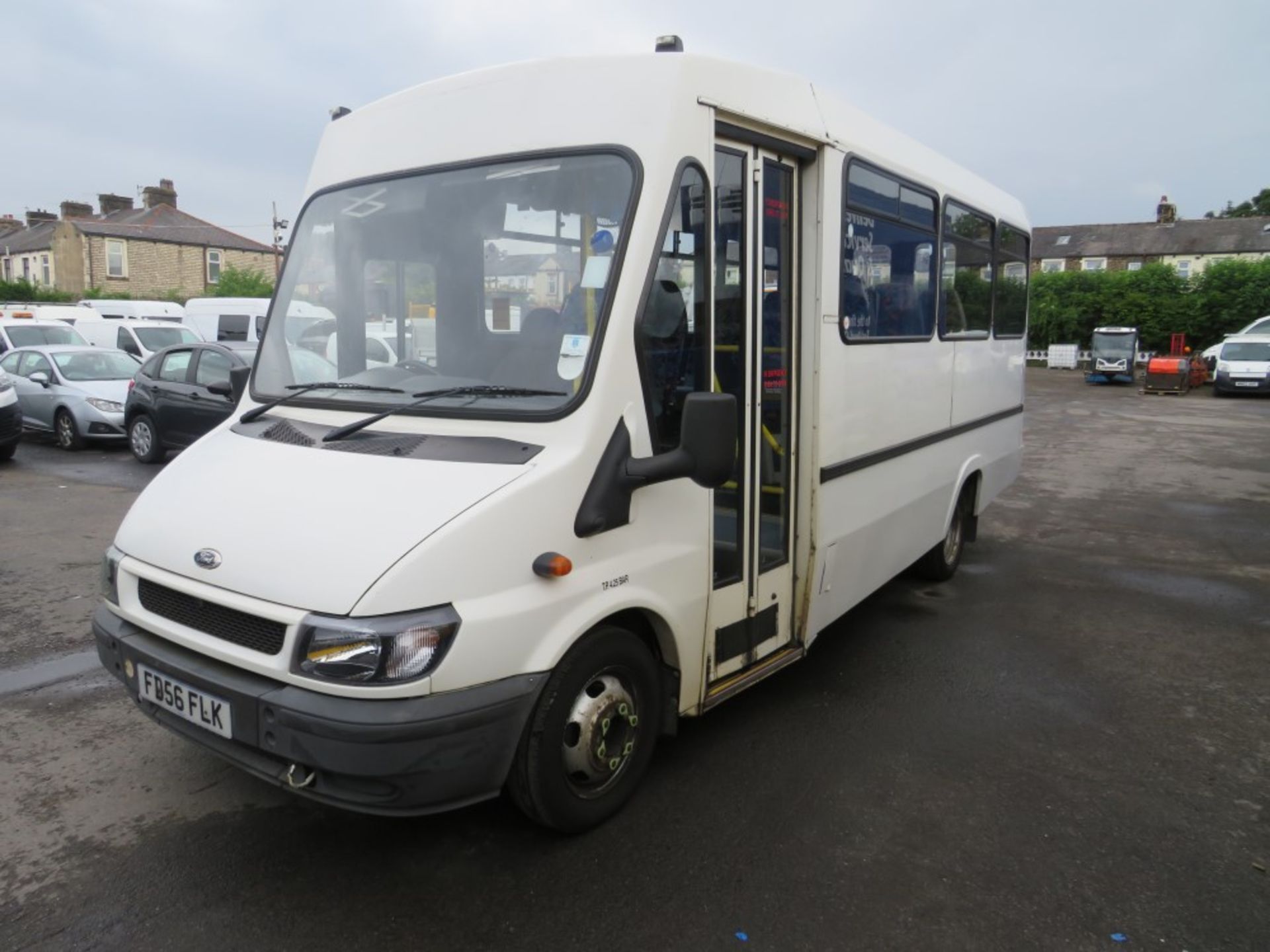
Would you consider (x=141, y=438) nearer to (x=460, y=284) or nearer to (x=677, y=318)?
(x=460, y=284)

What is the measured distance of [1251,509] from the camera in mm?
10391

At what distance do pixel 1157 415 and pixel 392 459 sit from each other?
928 inches

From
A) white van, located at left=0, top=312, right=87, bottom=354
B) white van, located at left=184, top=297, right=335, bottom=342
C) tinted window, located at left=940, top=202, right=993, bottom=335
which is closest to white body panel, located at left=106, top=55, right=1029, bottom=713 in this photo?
tinted window, located at left=940, top=202, right=993, bottom=335

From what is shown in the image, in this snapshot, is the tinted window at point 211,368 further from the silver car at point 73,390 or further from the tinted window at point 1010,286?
the tinted window at point 1010,286

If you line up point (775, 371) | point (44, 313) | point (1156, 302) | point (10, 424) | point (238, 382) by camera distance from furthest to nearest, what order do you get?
point (1156, 302)
point (44, 313)
point (10, 424)
point (238, 382)
point (775, 371)

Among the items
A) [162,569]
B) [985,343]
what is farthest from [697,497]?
[985,343]

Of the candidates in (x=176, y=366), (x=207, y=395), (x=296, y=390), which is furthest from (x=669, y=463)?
(x=176, y=366)

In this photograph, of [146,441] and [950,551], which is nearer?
[950,551]

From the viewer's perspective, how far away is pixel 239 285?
4459 centimetres

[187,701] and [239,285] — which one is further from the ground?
[239,285]

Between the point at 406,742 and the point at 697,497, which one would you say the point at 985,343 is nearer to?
the point at 697,497

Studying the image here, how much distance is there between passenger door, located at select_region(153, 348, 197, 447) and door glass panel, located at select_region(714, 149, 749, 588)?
30.9 feet

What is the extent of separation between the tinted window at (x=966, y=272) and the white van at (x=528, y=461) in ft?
5.39

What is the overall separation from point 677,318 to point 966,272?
3826mm
